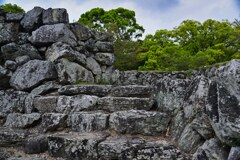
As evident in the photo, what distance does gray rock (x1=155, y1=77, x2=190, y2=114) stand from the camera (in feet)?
13.5

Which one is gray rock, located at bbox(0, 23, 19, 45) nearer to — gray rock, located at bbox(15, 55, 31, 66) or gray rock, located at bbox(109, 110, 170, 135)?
gray rock, located at bbox(15, 55, 31, 66)

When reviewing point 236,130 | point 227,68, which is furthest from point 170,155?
point 227,68

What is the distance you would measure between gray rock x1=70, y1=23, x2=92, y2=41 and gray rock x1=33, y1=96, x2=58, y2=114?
80.9 inches

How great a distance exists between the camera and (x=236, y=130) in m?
2.77

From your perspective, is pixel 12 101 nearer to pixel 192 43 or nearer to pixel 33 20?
pixel 33 20

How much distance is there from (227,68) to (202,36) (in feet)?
48.0

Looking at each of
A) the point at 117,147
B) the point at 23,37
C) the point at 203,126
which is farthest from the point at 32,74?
the point at 203,126

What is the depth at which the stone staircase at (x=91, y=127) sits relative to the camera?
374 centimetres

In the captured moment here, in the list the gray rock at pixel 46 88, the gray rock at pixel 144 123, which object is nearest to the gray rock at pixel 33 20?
the gray rock at pixel 46 88

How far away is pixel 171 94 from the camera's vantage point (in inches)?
166

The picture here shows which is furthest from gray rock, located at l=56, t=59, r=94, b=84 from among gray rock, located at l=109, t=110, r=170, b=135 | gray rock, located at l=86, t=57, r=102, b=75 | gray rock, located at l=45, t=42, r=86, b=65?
gray rock, located at l=109, t=110, r=170, b=135

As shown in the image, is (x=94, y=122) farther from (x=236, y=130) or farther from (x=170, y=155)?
(x=236, y=130)

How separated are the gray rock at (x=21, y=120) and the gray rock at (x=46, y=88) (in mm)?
565

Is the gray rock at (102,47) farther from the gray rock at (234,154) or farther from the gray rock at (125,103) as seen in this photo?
the gray rock at (234,154)
